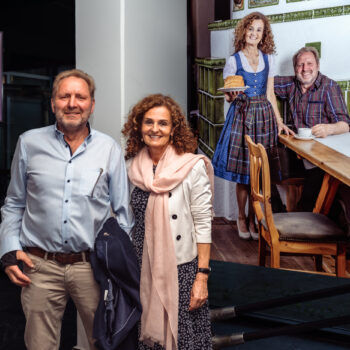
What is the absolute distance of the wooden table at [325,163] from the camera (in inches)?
83.2

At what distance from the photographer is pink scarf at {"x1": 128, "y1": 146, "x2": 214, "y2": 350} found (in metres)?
1.77

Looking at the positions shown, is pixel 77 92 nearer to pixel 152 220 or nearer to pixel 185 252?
pixel 152 220

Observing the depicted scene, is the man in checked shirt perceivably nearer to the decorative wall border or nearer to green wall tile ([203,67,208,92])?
the decorative wall border

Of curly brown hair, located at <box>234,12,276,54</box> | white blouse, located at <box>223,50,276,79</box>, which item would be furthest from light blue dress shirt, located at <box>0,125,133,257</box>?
curly brown hair, located at <box>234,12,276,54</box>

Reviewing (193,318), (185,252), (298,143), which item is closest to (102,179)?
(185,252)

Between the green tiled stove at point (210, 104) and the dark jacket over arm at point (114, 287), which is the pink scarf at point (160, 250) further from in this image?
the green tiled stove at point (210, 104)

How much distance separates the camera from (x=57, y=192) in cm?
168

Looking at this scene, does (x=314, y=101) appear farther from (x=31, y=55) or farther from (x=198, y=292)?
(x=31, y=55)

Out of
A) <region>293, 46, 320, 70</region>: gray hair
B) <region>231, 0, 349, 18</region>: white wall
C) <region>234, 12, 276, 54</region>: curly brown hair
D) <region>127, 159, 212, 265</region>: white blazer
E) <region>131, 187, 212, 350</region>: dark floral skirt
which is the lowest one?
<region>131, 187, 212, 350</region>: dark floral skirt

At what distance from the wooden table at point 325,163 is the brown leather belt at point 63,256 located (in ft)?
3.42

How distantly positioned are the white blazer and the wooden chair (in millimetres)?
610

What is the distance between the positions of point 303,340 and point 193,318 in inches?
41.4

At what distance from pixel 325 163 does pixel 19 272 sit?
1470 mm

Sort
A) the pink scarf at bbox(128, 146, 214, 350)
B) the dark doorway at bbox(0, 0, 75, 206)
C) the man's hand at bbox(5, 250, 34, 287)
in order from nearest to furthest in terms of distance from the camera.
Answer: the man's hand at bbox(5, 250, 34, 287), the pink scarf at bbox(128, 146, 214, 350), the dark doorway at bbox(0, 0, 75, 206)
